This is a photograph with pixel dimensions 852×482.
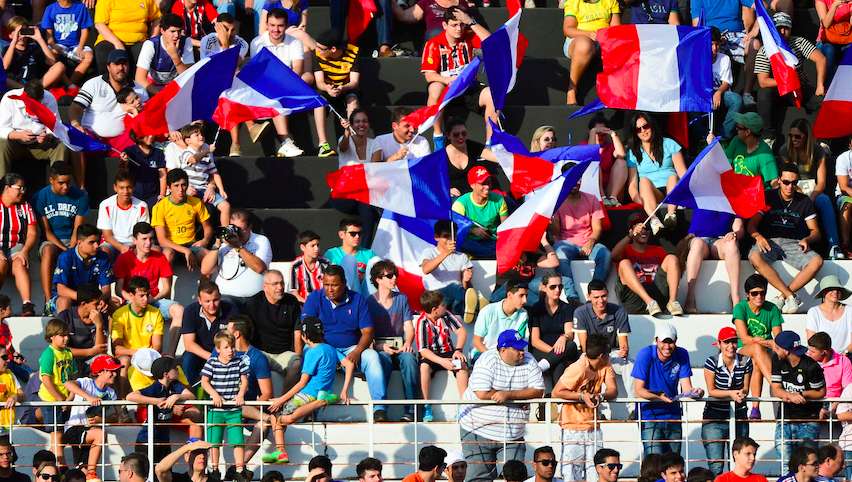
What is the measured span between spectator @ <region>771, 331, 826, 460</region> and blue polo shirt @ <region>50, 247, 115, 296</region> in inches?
226

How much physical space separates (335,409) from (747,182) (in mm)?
4266

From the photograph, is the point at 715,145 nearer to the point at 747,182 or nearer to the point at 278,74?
the point at 747,182

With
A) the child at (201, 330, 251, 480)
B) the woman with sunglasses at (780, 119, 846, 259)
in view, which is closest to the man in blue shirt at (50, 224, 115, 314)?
the child at (201, 330, 251, 480)

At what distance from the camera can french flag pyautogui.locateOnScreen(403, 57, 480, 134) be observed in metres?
18.5

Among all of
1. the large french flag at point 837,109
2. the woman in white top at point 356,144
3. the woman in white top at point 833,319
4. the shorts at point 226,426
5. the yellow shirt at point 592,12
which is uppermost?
the yellow shirt at point 592,12

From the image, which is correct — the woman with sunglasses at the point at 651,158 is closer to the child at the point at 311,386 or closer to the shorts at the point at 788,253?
Result: the shorts at the point at 788,253

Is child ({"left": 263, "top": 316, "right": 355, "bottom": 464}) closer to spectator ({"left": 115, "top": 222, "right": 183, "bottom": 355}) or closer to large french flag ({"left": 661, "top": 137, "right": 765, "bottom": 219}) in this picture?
spectator ({"left": 115, "top": 222, "right": 183, "bottom": 355})

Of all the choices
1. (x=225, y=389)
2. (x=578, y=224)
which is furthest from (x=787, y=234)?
(x=225, y=389)

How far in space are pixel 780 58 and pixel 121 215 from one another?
6.61 m

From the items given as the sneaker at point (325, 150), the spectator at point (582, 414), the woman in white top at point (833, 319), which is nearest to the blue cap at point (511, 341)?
the spectator at point (582, 414)

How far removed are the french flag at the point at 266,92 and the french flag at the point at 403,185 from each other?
39.9 inches

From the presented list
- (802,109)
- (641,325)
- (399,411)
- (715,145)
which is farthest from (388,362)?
(802,109)

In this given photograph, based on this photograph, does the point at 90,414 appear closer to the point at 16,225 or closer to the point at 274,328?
the point at 274,328

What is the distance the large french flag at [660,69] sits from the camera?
18.8 metres
